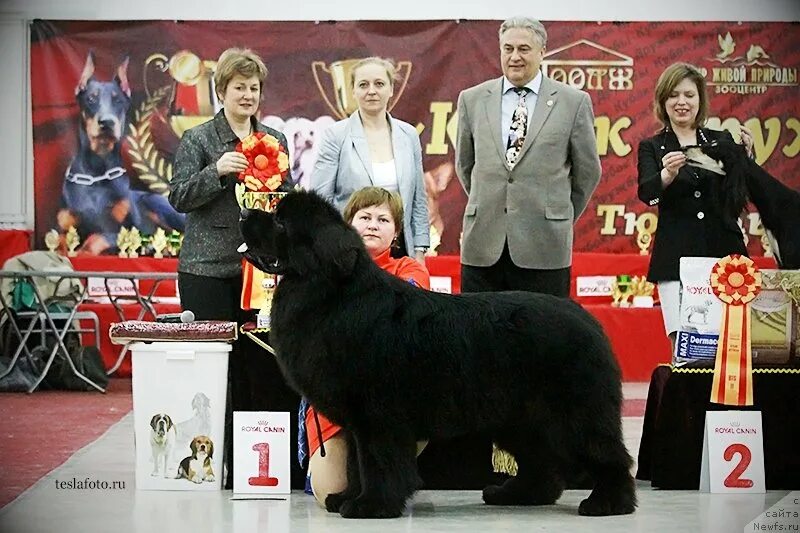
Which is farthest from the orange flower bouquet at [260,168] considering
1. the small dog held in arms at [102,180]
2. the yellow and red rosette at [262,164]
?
the small dog held in arms at [102,180]

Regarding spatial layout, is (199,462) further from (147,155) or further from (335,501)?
(147,155)

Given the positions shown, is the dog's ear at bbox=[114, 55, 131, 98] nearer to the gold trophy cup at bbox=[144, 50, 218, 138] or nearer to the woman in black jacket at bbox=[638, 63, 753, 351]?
the gold trophy cup at bbox=[144, 50, 218, 138]

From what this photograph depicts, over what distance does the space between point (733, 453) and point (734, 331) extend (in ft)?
1.50

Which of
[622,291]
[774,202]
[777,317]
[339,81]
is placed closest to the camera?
[777,317]

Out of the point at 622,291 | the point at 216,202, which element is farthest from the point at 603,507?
the point at 622,291

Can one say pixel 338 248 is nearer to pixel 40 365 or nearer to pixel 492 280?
pixel 492 280

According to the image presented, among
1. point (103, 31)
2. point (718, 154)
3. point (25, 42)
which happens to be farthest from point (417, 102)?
point (718, 154)

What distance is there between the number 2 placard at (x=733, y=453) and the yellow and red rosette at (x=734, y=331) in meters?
0.08

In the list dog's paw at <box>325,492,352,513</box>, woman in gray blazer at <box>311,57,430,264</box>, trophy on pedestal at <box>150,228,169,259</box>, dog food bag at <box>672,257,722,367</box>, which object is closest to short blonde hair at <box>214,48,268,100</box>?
woman in gray blazer at <box>311,57,430,264</box>

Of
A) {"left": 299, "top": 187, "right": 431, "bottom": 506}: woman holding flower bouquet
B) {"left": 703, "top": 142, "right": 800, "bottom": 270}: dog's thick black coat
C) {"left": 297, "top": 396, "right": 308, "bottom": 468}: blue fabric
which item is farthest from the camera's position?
{"left": 703, "top": 142, "right": 800, "bottom": 270}: dog's thick black coat

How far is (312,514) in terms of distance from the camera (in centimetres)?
381

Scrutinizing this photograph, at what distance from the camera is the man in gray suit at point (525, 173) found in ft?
15.0

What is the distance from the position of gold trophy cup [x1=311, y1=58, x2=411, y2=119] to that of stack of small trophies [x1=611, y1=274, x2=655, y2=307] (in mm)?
2170

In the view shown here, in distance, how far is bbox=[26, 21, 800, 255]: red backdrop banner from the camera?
858 cm
